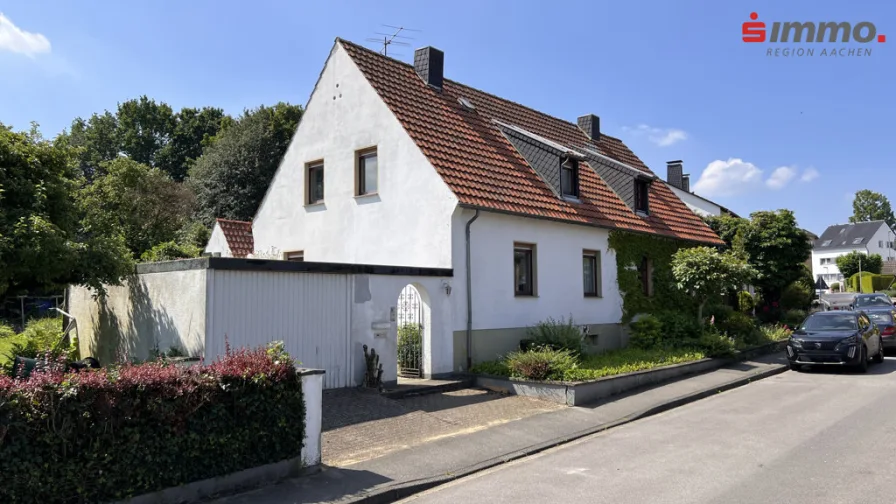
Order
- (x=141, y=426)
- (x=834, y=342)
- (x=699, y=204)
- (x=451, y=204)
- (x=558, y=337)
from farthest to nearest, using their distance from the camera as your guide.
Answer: (x=699, y=204), (x=834, y=342), (x=558, y=337), (x=451, y=204), (x=141, y=426)

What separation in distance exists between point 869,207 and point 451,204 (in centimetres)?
11597

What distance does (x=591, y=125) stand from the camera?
26.0 m

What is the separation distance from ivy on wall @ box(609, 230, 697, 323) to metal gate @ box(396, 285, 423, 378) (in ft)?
24.2

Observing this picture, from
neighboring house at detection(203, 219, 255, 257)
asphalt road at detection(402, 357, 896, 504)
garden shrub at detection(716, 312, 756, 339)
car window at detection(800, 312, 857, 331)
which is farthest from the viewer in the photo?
garden shrub at detection(716, 312, 756, 339)

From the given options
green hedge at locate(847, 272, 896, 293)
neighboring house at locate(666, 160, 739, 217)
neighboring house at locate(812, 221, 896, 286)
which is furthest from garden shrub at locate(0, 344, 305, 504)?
neighboring house at locate(812, 221, 896, 286)

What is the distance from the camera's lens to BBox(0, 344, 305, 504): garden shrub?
17.2 feet

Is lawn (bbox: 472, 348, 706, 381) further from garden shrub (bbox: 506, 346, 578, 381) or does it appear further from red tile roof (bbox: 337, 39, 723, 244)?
red tile roof (bbox: 337, 39, 723, 244)

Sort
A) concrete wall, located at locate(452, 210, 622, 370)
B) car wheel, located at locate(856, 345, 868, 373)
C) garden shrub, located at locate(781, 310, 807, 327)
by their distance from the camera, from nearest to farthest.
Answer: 1. concrete wall, located at locate(452, 210, 622, 370)
2. car wheel, located at locate(856, 345, 868, 373)
3. garden shrub, located at locate(781, 310, 807, 327)

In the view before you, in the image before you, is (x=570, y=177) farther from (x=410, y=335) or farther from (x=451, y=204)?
(x=410, y=335)

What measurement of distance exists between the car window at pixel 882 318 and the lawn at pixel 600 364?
322 inches

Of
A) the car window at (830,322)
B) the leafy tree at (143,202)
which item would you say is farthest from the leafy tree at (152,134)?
the car window at (830,322)

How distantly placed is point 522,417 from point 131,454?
651 cm

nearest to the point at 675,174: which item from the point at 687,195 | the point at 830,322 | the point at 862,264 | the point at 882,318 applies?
the point at 687,195

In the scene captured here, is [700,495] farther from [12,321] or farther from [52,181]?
[12,321]
